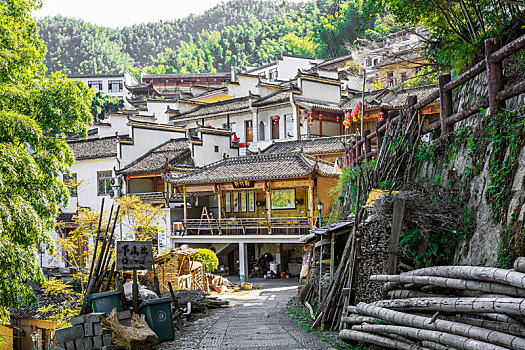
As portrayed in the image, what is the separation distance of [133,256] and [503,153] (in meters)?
7.83

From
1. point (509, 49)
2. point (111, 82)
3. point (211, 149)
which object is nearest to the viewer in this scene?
point (509, 49)

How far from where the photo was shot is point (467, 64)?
10961mm

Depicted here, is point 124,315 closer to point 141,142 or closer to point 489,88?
point 489,88

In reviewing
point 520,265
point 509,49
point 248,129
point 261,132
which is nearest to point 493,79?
point 509,49

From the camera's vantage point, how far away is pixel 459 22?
11398 millimetres

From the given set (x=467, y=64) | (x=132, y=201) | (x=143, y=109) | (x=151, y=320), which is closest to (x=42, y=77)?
(x=151, y=320)

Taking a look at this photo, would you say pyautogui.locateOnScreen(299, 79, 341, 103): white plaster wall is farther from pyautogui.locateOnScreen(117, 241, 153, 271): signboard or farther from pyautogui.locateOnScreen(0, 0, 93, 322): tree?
pyautogui.locateOnScreen(117, 241, 153, 271): signboard

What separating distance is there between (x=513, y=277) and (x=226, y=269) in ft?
88.7

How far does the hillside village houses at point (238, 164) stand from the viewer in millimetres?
29484

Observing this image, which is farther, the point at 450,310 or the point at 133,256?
the point at 133,256

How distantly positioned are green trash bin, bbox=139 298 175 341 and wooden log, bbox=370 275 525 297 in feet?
18.7

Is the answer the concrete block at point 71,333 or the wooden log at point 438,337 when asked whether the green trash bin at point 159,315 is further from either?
the wooden log at point 438,337

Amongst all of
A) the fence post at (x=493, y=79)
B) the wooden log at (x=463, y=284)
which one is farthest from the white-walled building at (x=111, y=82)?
the wooden log at (x=463, y=284)

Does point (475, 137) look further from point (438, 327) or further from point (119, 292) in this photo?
point (119, 292)
